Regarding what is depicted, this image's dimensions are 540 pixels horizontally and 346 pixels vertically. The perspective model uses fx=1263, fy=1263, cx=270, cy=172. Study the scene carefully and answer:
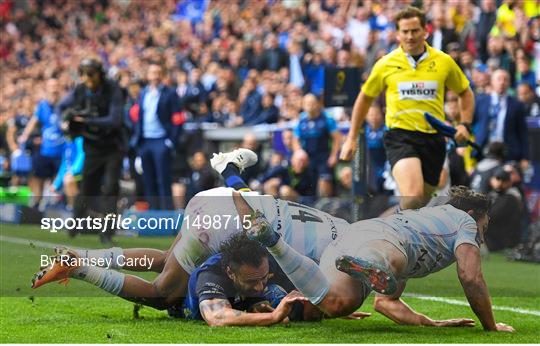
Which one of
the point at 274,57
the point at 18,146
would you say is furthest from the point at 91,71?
the point at 18,146

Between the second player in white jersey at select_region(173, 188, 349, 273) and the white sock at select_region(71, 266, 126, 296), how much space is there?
40 cm

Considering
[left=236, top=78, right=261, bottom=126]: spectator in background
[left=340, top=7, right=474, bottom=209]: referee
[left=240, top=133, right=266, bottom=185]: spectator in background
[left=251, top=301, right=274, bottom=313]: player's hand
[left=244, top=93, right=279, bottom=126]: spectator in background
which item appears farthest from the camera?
[left=236, top=78, right=261, bottom=126]: spectator in background

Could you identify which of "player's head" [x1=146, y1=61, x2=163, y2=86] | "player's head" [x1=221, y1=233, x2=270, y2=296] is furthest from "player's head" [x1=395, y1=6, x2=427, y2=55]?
"player's head" [x1=146, y1=61, x2=163, y2=86]

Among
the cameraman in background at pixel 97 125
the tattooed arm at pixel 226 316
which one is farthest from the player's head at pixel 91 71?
the tattooed arm at pixel 226 316

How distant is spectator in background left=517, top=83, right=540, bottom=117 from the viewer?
15.5 meters

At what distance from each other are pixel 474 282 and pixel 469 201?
0.52 m

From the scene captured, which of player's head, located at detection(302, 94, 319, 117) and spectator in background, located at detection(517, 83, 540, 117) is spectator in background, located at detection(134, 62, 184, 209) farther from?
spectator in background, located at detection(517, 83, 540, 117)

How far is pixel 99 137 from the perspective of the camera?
1450cm

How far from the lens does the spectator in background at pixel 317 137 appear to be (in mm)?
16344

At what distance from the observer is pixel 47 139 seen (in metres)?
20.3

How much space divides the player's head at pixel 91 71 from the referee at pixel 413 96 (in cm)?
463

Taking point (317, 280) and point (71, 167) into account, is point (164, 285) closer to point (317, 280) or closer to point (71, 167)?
point (317, 280)

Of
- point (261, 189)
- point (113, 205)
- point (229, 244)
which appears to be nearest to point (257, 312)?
point (229, 244)

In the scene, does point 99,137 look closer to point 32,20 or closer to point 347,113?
point 347,113
